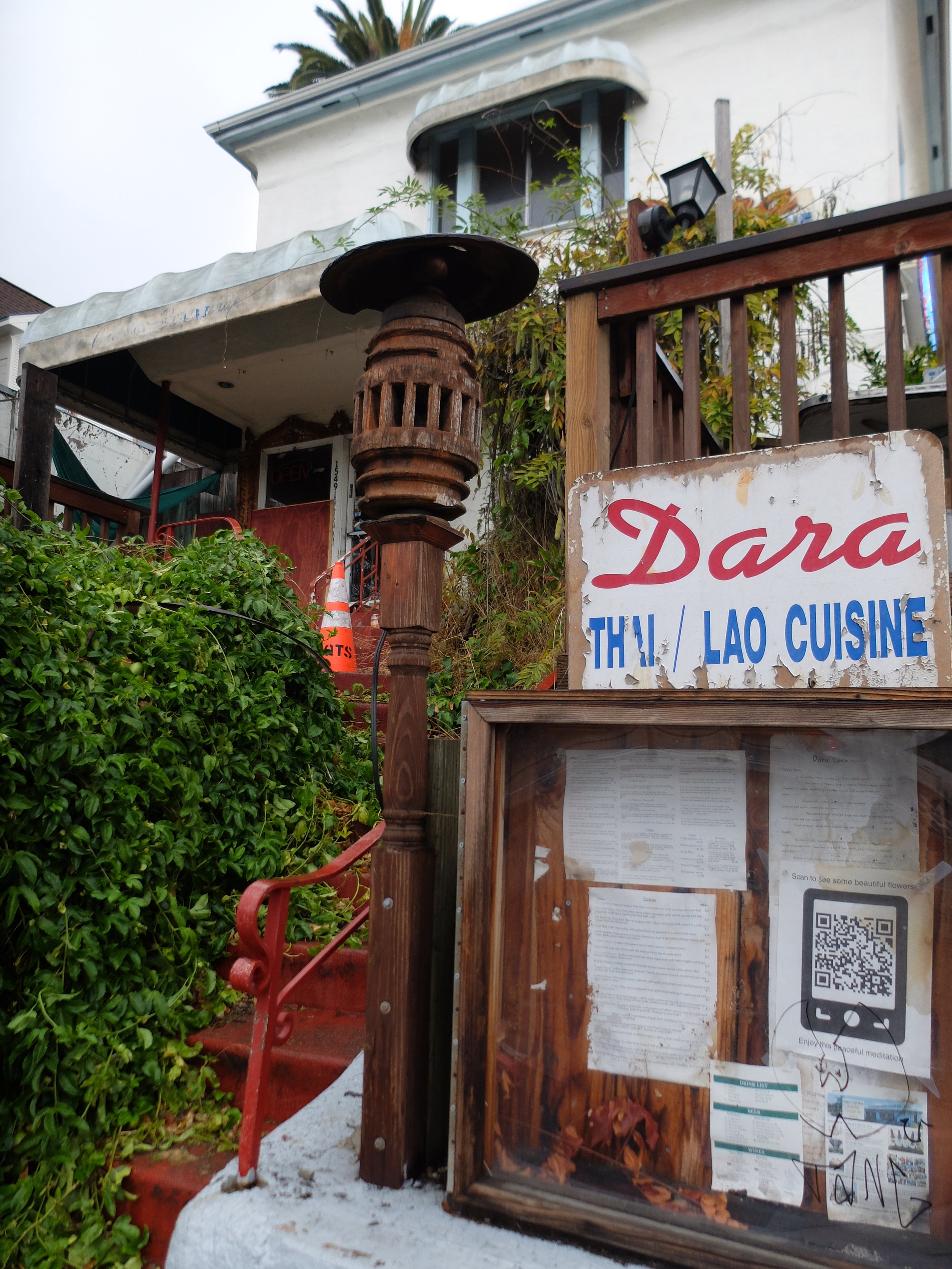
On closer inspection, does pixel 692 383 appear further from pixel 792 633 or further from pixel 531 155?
pixel 531 155

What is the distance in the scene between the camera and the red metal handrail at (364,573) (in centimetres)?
736

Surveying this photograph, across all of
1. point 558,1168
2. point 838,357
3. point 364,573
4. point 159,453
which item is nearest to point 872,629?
point 838,357

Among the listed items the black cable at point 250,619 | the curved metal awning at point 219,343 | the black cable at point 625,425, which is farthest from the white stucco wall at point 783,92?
the black cable at point 625,425

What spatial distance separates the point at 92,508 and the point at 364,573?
333cm

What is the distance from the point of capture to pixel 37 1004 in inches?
97.0

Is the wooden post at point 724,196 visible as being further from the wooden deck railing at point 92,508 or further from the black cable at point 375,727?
the wooden deck railing at point 92,508

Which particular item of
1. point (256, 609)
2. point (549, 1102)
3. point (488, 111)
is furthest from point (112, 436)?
point (549, 1102)

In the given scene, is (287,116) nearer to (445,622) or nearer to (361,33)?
(445,622)

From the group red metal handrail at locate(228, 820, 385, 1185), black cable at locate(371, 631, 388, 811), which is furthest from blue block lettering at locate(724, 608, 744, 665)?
red metal handrail at locate(228, 820, 385, 1185)

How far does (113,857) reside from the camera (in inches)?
108

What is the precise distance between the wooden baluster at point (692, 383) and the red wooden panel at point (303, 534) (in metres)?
7.36

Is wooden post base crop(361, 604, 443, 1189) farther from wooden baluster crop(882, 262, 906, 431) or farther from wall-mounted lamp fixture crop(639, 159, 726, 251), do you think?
wall-mounted lamp fixture crop(639, 159, 726, 251)

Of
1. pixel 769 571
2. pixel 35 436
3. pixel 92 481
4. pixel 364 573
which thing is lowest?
pixel 769 571

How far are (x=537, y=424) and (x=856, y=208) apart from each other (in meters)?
3.64
